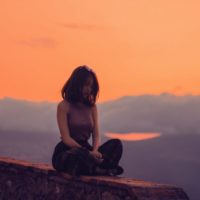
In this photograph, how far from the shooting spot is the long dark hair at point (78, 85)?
7.54m

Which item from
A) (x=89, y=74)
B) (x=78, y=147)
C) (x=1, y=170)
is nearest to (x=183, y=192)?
(x=78, y=147)

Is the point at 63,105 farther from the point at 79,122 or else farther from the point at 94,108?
the point at 94,108

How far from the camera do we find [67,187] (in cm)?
779

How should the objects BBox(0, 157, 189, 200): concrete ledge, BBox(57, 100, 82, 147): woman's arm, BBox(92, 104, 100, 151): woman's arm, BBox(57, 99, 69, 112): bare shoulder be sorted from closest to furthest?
BBox(0, 157, 189, 200): concrete ledge < BBox(57, 100, 82, 147): woman's arm < BBox(57, 99, 69, 112): bare shoulder < BBox(92, 104, 100, 151): woman's arm

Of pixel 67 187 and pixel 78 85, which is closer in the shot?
pixel 78 85

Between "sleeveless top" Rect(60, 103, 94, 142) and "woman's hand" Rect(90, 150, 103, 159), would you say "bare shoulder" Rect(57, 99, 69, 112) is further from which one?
"woman's hand" Rect(90, 150, 103, 159)

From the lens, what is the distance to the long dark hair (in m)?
7.54

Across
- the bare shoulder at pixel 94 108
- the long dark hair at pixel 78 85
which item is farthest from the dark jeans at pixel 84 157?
the long dark hair at pixel 78 85

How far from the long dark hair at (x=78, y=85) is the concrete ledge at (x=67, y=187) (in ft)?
3.78

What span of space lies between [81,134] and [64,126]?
13.0 inches

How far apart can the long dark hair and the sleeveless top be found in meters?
0.11

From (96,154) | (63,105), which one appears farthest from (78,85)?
(96,154)

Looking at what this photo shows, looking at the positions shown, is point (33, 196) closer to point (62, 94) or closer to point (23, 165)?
point (23, 165)

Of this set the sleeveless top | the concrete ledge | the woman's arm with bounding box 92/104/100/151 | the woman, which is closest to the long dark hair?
the woman
